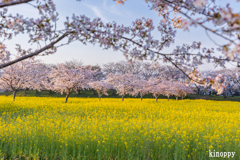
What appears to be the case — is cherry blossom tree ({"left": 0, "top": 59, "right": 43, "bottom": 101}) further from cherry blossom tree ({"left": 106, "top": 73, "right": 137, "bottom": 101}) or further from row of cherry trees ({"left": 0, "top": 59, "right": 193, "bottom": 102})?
cherry blossom tree ({"left": 106, "top": 73, "right": 137, "bottom": 101})


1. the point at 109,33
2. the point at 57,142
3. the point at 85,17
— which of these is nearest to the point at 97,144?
the point at 57,142

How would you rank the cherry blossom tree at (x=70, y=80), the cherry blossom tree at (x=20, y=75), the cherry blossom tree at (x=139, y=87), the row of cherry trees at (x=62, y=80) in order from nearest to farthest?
the cherry blossom tree at (x=20, y=75) → the row of cherry trees at (x=62, y=80) → the cherry blossom tree at (x=70, y=80) → the cherry blossom tree at (x=139, y=87)

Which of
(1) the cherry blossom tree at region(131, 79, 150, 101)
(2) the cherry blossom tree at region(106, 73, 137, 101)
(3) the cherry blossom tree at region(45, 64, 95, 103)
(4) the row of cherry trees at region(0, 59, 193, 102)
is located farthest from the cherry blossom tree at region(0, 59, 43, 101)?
(1) the cherry blossom tree at region(131, 79, 150, 101)

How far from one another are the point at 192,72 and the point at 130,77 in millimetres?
28904

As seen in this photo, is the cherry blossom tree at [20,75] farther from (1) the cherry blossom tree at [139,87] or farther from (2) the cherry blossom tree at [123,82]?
(1) the cherry blossom tree at [139,87]

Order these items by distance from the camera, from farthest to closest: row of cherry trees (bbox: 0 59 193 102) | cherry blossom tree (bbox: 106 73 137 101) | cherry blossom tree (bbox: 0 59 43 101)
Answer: cherry blossom tree (bbox: 106 73 137 101)
row of cherry trees (bbox: 0 59 193 102)
cherry blossom tree (bbox: 0 59 43 101)

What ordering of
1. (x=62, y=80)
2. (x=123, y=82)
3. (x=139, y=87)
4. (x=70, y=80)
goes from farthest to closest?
(x=139, y=87), (x=123, y=82), (x=62, y=80), (x=70, y=80)

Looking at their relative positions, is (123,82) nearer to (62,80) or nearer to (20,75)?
(62,80)

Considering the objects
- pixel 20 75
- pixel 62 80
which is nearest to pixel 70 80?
pixel 62 80

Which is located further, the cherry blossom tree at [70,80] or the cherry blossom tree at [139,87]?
the cherry blossom tree at [139,87]

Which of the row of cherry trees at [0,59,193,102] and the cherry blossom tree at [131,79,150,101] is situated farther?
the cherry blossom tree at [131,79,150,101]

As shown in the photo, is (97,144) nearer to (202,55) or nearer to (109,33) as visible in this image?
(109,33)

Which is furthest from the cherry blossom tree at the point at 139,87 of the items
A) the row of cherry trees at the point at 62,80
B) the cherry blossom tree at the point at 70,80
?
the cherry blossom tree at the point at 70,80

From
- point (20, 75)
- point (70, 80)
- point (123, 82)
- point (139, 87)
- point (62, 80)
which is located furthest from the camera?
point (139, 87)
